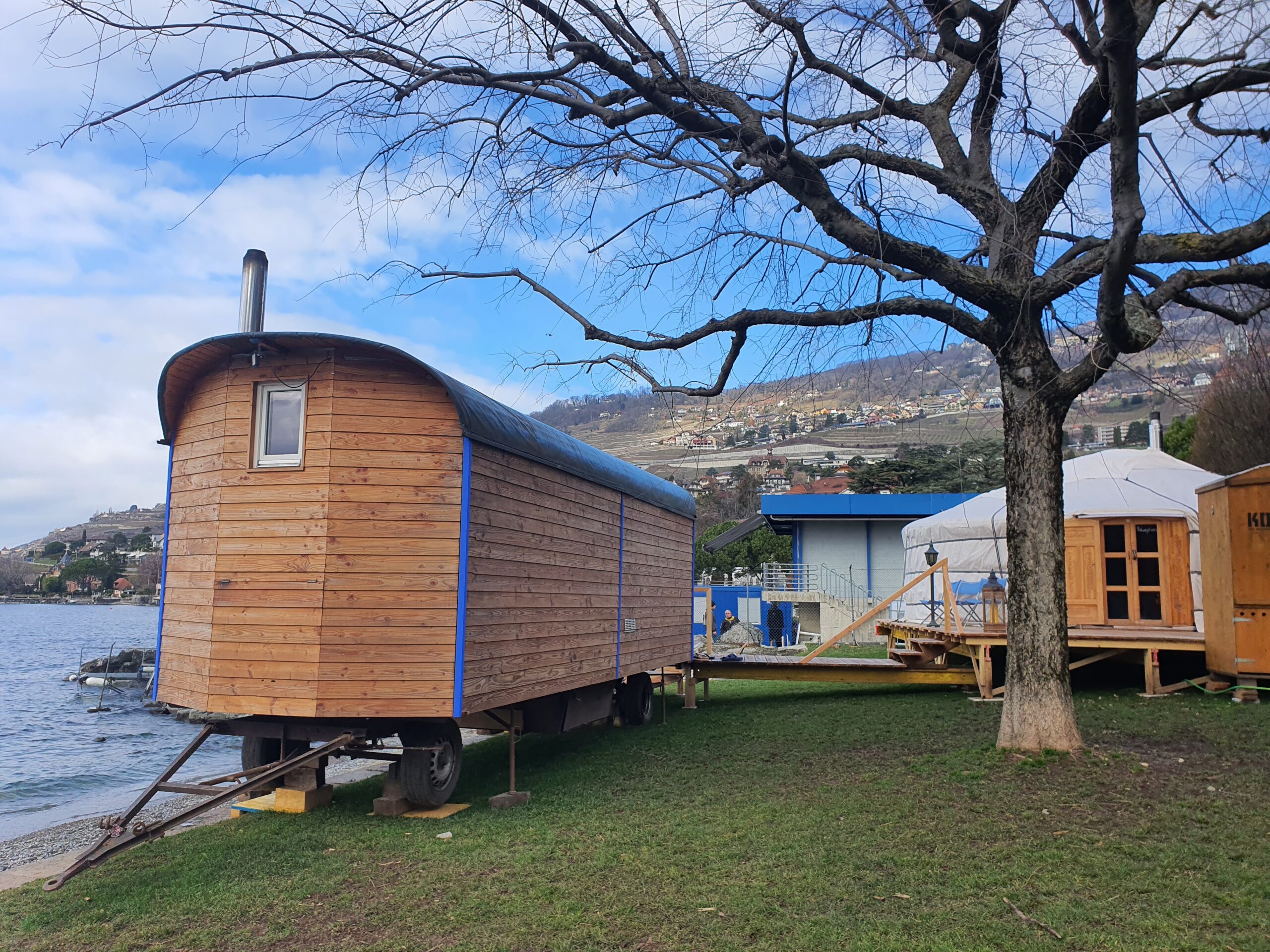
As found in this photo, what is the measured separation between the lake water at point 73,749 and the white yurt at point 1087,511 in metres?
14.3

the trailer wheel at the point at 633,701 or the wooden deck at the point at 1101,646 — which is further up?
the wooden deck at the point at 1101,646

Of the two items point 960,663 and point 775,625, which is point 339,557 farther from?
point 775,625

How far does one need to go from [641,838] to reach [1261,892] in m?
3.58

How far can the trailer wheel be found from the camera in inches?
489

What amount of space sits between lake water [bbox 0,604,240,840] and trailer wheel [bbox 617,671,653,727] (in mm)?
7811

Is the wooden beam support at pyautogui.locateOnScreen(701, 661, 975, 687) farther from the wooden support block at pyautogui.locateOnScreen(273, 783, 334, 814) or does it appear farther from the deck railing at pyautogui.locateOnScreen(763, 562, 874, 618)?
the deck railing at pyautogui.locateOnScreen(763, 562, 874, 618)

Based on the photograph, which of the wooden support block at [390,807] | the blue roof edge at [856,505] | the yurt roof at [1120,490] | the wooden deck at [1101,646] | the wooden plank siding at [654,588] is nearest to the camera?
the wooden support block at [390,807]

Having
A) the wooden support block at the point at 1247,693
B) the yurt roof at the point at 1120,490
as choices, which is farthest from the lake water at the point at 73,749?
the wooden support block at the point at 1247,693

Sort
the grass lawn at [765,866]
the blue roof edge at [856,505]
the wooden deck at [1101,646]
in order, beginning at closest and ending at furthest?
the grass lawn at [765,866], the wooden deck at [1101,646], the blue roof edge at [856,505]

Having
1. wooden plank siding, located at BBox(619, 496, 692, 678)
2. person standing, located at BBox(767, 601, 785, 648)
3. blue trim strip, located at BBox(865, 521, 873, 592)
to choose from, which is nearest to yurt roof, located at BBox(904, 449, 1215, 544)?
wooden plank siding, located at BBox(619, 496, 692, 678)

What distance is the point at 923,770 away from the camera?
7.38m

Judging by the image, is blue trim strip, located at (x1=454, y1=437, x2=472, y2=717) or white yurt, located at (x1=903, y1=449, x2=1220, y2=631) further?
white yurt, located at (x1=903, y1=449, x2=1220, y2=631)

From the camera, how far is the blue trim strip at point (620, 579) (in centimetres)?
1077

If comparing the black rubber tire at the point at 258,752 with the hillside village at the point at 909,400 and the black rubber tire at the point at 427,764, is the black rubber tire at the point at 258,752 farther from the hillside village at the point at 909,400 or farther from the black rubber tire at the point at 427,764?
the hillside village at the point at 909,400
